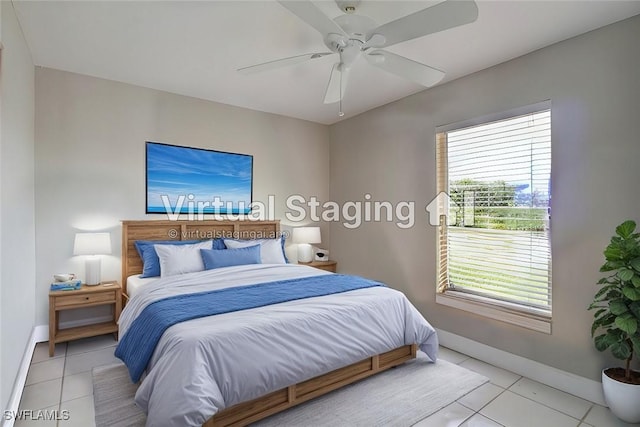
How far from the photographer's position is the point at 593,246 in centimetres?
248

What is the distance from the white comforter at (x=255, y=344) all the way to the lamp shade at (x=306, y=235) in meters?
1.70

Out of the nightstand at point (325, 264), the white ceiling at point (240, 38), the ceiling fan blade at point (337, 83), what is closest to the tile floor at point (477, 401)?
the nightstand at point (325, 264)

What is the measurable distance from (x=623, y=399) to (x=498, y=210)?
61.7 inches

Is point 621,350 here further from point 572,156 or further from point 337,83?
point 337,83

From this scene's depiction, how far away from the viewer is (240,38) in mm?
2629

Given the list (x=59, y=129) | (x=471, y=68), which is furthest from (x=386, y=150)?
(x=59, y=129)

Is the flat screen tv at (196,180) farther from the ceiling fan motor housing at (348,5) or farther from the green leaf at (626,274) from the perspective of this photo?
the green leaf at (626,274)

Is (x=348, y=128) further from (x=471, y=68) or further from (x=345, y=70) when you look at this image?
(x=345, y=70)

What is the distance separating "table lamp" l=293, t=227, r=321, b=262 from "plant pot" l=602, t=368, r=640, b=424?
322 centimetres

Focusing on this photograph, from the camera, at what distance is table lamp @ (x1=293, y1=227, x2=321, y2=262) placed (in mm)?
4586

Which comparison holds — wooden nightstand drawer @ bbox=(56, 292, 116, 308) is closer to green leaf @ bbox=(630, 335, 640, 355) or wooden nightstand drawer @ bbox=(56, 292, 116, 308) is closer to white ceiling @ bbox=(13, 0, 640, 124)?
white ceiling @ bbox=(13, 0, 640, 124)

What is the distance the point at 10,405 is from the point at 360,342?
2242 millimetres

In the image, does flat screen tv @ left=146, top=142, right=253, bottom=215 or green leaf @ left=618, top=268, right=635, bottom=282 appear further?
flat screen tv @ left=146, top=142, right=253, bottom=215

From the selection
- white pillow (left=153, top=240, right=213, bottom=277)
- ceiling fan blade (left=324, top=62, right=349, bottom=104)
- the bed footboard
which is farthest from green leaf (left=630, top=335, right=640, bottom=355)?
white pillow (left=153, top=240, right=213, bottom=277)
